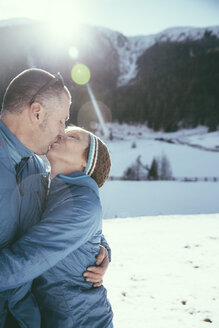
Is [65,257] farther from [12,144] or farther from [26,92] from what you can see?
[26,92]

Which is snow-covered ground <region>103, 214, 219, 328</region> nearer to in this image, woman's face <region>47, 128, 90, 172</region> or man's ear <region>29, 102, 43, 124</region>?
woman's face <region>47, 128, 90, 172</region>

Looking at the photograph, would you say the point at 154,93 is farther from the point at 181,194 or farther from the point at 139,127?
the point at 181,194

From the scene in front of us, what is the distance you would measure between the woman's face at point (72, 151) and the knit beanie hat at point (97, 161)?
0.05 metres

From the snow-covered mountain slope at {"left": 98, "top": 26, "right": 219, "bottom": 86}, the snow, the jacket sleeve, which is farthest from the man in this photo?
the snow-covered mountain slope at {"left": 98, "top": 26, "right": 219, "bottom": 86}

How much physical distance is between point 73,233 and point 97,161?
0.62 meters

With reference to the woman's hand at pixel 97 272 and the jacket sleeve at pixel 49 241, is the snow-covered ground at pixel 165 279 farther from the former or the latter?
the jacket sleeve at pixel 49 241

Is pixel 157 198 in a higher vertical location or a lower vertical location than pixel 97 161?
lower

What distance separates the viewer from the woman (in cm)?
138

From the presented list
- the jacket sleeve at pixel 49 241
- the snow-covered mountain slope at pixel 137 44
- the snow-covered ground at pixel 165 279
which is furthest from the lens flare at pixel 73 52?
the jacket sleeve at pixel 49 241

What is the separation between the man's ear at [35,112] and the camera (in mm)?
1749

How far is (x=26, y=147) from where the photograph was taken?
69.5 inches

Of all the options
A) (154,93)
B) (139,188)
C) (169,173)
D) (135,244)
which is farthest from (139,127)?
(135,244)

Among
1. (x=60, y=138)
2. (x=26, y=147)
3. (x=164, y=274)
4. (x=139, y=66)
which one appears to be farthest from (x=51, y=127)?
(x=139, y=66)

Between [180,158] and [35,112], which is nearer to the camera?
[35,112]
